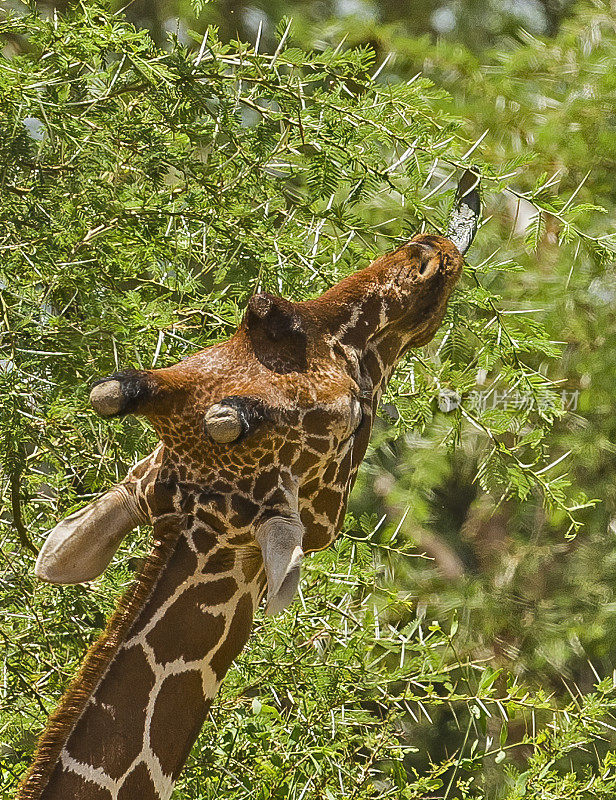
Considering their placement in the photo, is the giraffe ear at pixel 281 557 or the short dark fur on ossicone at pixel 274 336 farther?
the short dark fur on ossicone at pixel 274 336

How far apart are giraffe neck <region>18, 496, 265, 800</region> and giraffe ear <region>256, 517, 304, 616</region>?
6 centimetres

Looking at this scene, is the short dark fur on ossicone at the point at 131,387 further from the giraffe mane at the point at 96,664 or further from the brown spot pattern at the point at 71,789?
the brown spot pattern at the point at 71,789

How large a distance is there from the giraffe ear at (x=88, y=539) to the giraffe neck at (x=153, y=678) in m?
0.05

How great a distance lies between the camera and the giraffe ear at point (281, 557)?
0.70 metres

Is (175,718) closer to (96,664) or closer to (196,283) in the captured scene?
(96,664)

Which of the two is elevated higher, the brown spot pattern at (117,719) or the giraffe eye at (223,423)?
the giraffe eye at (223,423)

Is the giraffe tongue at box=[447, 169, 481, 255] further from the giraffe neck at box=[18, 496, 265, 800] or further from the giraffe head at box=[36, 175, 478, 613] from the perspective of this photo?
the giraffe neck at box=[18, 496, 265, 800]

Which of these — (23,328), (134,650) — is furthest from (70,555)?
(23,328)

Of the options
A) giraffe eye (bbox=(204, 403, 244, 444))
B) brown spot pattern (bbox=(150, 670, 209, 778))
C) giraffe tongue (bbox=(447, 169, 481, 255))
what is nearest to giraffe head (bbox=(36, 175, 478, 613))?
giraffe eye (bbox=(204, 403, 244, 444))

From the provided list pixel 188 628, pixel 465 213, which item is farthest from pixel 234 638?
pixel 465 213

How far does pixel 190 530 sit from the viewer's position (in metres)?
0.81

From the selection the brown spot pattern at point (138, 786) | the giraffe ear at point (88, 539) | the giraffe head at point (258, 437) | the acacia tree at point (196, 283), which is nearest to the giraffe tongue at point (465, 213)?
the acacia tree at point (196, 283)

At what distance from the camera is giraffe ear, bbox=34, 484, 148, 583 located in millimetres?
837

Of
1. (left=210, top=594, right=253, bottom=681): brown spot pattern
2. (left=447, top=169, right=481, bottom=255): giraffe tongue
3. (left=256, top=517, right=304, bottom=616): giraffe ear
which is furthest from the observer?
(left=447, top=169, right=481, bottom=255): giraffe tongue
